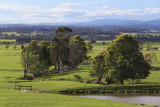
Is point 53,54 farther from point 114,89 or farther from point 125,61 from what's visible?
point 114,89

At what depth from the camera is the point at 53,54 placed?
299ft

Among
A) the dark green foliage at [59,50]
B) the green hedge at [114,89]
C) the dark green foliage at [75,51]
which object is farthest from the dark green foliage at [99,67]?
the dark green foliage at [75,51]

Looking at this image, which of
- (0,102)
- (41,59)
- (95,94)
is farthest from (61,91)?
(41,59)

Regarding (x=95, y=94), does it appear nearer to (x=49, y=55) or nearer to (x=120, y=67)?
(x=120, y=67)

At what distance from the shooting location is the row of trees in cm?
8562

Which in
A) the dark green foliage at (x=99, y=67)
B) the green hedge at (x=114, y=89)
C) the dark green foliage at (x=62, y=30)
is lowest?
the green hedge at (x=114, y=89)

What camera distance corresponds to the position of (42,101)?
124 feet

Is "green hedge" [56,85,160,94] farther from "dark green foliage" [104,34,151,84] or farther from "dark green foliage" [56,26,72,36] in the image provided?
"dark green foliage" [56,26,72,36]

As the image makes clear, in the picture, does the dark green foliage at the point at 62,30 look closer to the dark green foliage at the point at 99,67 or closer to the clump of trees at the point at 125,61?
the dark green foliage at the point at 99,67

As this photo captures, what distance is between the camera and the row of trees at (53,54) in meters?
85.6

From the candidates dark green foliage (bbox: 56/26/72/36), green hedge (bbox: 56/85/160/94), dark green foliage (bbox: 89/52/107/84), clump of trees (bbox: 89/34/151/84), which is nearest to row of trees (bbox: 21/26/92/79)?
dark green foliage (bbox: 56/26/72/36)

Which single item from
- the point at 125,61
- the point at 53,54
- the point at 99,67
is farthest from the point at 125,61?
the point at 53,54

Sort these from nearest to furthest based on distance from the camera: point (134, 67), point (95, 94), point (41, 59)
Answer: point (95, 94)
point (134, 67)
point (41, 59)

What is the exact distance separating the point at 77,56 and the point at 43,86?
3891 cm
